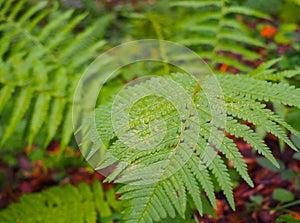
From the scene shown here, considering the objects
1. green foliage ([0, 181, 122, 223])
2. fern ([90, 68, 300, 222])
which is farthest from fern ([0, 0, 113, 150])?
fern ([90, 68, 300, 222])

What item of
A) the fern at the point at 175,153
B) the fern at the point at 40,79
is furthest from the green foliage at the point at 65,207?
the fern at the point at 175,153

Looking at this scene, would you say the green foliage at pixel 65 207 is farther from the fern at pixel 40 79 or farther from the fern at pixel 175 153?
the fern at pixel 175 153

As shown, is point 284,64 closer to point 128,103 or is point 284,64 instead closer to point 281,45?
point 128,103

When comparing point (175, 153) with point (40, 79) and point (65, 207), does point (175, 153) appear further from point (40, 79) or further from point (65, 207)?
point (40, 79)

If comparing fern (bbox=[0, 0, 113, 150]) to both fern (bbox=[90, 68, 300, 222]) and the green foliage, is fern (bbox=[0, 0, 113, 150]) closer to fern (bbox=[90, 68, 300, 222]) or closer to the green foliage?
the green foliage

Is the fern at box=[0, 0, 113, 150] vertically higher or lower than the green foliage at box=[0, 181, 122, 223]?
higher

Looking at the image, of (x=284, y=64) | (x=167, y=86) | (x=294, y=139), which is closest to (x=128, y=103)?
(x=167, y=86)

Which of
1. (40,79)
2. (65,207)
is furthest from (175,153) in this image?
(40,79)
